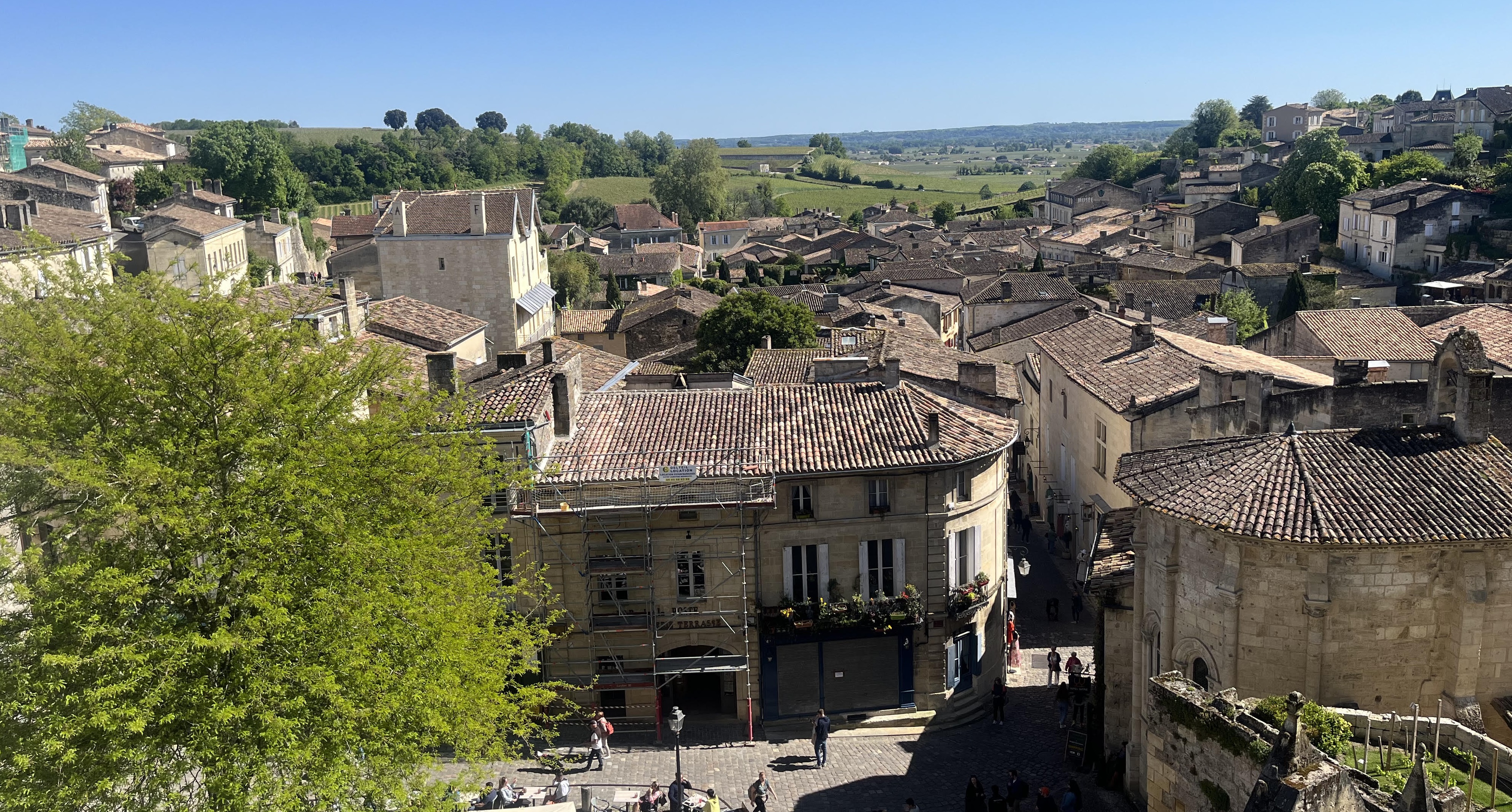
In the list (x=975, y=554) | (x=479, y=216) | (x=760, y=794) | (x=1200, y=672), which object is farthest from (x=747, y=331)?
(x=1200, y=672)

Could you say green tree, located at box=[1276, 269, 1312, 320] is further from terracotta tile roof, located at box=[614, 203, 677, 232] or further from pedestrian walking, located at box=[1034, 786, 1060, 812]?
terracotta tile roof, located at box=[614, 203, 677, 232]

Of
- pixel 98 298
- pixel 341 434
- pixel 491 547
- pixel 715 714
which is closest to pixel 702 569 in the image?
pixel 715 714

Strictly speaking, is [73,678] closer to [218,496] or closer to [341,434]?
[218,496]

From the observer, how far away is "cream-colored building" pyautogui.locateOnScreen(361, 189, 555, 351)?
→ 66375 millimetres

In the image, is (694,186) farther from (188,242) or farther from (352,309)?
(352,309)

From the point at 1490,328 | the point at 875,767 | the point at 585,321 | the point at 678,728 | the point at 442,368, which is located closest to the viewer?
the point at 678,728

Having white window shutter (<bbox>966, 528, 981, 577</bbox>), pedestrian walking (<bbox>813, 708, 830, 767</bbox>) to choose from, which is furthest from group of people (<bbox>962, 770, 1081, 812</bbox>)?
white window shutter (<bbox>966, 528, 981, 577</bbox>)

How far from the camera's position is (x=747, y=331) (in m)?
62.3

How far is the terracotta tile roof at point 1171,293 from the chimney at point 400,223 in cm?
4131

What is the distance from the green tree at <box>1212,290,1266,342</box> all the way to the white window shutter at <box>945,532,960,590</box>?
4210cm

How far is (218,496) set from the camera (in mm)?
19203

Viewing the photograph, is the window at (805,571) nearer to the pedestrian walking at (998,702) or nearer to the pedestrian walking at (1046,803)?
the pedestrian walking at (998,702)

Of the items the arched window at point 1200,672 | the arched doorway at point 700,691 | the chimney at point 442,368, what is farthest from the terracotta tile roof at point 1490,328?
the chimney at point 442,368

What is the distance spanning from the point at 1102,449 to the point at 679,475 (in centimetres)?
1858
